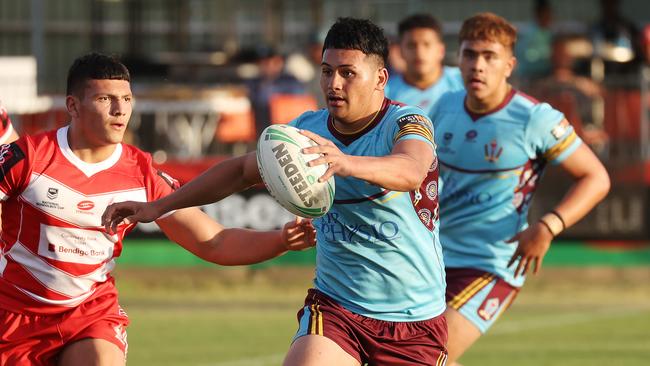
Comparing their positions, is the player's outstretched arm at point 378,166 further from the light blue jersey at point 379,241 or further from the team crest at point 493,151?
the team crest at point 493,151

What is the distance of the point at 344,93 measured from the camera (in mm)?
6742

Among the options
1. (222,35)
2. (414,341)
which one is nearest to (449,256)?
(414,341)

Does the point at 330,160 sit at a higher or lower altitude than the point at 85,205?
higher

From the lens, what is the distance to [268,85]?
61.6 ft

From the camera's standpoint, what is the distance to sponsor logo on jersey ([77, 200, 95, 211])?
755 centimetres

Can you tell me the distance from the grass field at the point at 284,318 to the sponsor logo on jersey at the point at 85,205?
517cm

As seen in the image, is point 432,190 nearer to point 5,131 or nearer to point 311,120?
point 311,120

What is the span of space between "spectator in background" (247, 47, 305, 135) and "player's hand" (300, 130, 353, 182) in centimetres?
1196

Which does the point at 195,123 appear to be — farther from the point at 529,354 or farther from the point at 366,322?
the point at 366,322

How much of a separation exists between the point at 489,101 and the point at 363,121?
2397 mm

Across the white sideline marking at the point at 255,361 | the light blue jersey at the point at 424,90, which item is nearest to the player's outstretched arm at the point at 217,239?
the light blue jersey at the point at 424,90

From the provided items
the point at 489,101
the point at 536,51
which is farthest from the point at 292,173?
the point at 536,51

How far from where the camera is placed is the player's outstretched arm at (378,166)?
19.5ft

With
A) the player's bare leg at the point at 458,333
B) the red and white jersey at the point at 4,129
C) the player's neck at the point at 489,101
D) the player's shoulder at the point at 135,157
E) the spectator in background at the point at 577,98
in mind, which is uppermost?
the player's neck at the point at 489,101
